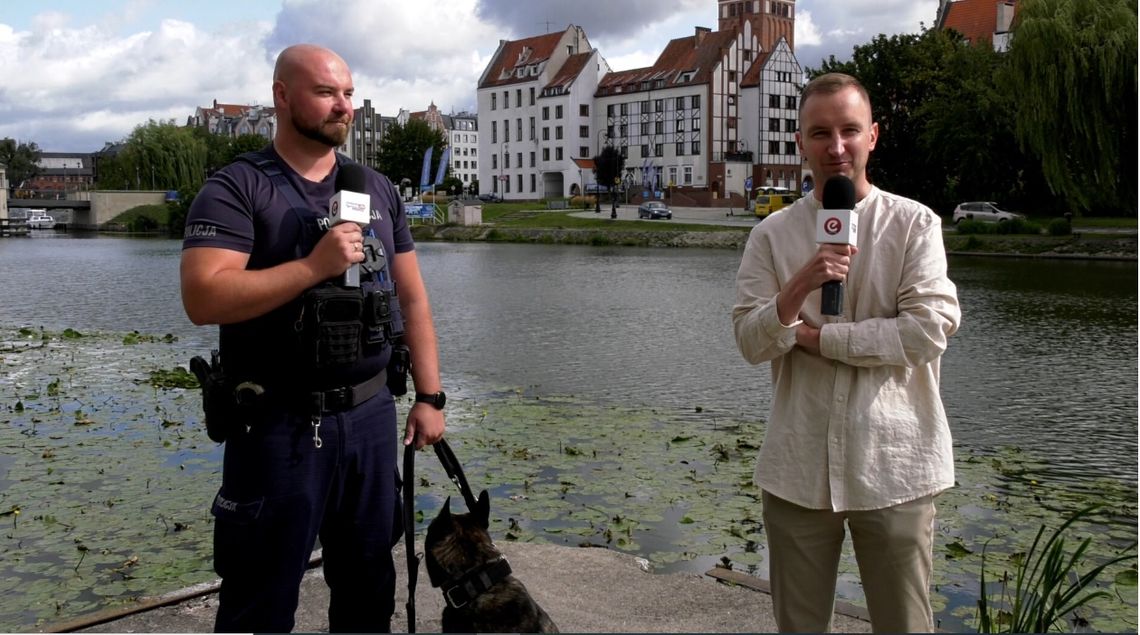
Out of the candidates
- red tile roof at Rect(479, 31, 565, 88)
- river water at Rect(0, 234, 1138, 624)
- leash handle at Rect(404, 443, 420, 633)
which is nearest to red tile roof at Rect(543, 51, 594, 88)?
red tile roof at Rect(479, 31, 565, 88)

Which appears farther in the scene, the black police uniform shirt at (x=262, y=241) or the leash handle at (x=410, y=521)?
the leash handle at (x=410, y=521)

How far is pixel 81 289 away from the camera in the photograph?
2881 cm

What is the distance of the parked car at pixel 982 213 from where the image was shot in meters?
49.9

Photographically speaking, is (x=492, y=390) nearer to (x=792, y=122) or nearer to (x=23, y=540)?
(x=23, y=540)

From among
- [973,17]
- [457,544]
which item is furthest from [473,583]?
[973,17]

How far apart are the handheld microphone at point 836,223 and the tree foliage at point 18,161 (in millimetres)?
192579

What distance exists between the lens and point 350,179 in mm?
3426

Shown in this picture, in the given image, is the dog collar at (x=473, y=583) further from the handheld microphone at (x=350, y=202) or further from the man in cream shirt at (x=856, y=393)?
the handheld microphone at (x=350, y=202)

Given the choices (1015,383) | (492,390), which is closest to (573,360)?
(492,390)

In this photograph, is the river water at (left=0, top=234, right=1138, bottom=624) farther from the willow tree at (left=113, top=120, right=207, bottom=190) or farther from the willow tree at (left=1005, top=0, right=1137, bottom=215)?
the willow tree at (left=113, top=120, right=207, bottom=190)

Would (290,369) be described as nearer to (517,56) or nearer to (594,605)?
(594,605)

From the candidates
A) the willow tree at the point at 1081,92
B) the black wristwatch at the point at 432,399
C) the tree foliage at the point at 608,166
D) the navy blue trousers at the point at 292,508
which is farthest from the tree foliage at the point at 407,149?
the navy blue trousers at the point at 292,508

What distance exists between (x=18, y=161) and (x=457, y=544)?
19529cm

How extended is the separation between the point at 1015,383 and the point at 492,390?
6072 mm
